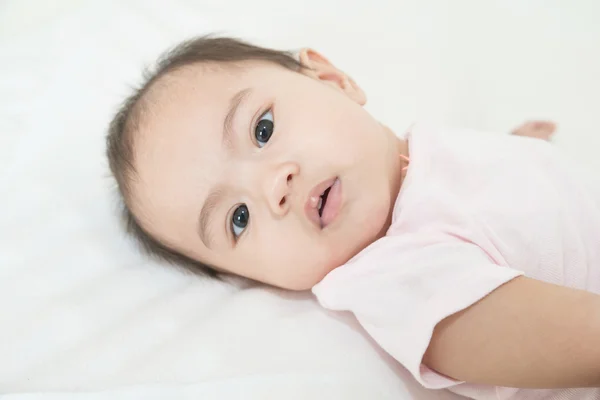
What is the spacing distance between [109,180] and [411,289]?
0.65 meters

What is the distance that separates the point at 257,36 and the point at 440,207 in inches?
29.9

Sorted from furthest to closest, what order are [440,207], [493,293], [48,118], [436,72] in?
[436,72]
[48,118]
[440,207]
[493,293]

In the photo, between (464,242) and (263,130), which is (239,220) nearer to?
(263,130)

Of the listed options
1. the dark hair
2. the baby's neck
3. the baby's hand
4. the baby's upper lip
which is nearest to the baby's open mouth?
the baby's upper lip

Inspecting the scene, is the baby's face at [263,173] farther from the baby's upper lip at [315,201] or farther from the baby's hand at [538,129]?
the baby's hand at [538,129]

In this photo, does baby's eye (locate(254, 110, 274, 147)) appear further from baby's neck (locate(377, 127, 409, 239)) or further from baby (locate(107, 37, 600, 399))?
baby's neck (locate(377, 127, 409, 239))

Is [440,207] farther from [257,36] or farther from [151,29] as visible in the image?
[151,29]

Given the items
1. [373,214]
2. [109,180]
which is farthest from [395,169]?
[109,180]

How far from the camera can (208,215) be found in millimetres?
920

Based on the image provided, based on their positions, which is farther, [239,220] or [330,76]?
[330,76]

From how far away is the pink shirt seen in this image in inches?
28.6

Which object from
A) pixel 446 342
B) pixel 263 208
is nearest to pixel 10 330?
pixel 263 208

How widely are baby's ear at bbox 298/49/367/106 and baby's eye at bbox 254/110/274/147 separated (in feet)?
0.59

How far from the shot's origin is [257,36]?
1.40 m
